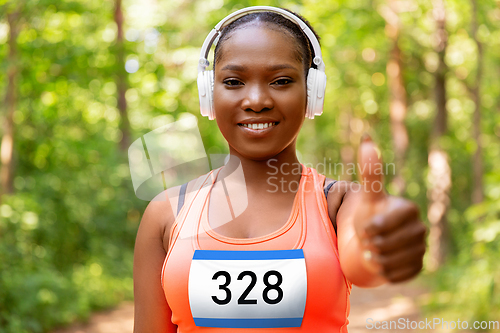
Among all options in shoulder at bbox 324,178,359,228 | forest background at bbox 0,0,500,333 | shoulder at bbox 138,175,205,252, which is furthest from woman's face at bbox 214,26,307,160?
forest background at bbox 0,0,500,333

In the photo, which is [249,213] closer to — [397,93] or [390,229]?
[390,229]

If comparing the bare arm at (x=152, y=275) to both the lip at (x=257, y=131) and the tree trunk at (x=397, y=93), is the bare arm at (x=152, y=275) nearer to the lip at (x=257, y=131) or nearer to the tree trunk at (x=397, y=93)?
the lip at (x=257, y=131)

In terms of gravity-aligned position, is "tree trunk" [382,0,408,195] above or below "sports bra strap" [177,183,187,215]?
above

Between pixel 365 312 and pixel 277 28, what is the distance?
7.66m

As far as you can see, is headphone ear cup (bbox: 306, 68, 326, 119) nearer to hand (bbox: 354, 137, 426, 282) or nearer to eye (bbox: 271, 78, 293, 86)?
eye (bbox: 271, 78, 293, 86)

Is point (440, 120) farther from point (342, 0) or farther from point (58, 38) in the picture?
point (58, 38)

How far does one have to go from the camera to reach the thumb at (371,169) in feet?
3.17

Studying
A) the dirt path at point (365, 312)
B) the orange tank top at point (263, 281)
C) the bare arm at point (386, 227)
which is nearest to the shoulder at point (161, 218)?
the orange tank top at point (263, 281)

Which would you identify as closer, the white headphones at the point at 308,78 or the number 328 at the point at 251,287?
the number 328 at the point at 251,287

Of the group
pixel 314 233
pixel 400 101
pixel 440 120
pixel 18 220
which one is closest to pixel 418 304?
pixel 440 120

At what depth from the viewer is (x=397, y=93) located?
10461 mm

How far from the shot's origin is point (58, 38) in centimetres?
641

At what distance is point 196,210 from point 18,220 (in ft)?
17.5

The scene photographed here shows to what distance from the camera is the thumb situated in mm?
966
